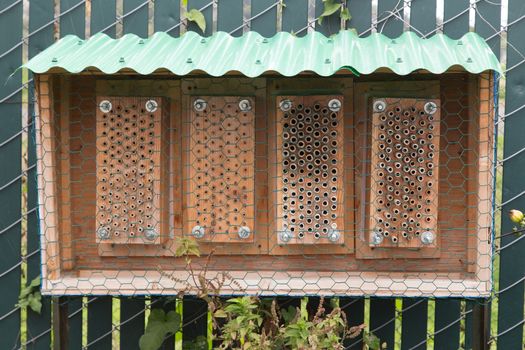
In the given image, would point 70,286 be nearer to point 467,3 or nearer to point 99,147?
point 99,147

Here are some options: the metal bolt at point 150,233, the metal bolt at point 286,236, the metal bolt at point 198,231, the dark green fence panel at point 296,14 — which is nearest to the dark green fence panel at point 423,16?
the dark green fence panel at point 296,14

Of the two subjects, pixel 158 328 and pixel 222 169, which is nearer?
pixel 222 169

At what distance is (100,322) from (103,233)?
695 mm

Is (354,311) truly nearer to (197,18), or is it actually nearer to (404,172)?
(404,172)

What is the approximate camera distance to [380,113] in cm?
252

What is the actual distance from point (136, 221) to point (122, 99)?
42 centimetres

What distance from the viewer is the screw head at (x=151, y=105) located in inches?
101

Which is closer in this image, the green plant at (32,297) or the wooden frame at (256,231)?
the wooden frame at (256,231)

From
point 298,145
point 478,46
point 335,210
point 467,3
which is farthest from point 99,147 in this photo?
point 467,3

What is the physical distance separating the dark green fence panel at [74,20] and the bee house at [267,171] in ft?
1.34

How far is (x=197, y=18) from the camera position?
9.77 feet

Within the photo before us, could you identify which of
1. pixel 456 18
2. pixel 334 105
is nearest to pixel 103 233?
pixel 334 105

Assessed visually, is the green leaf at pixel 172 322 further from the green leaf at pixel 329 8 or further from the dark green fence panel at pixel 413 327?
the green leaf at pixel 329 8

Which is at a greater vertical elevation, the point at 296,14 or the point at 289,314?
the point at 296,14
